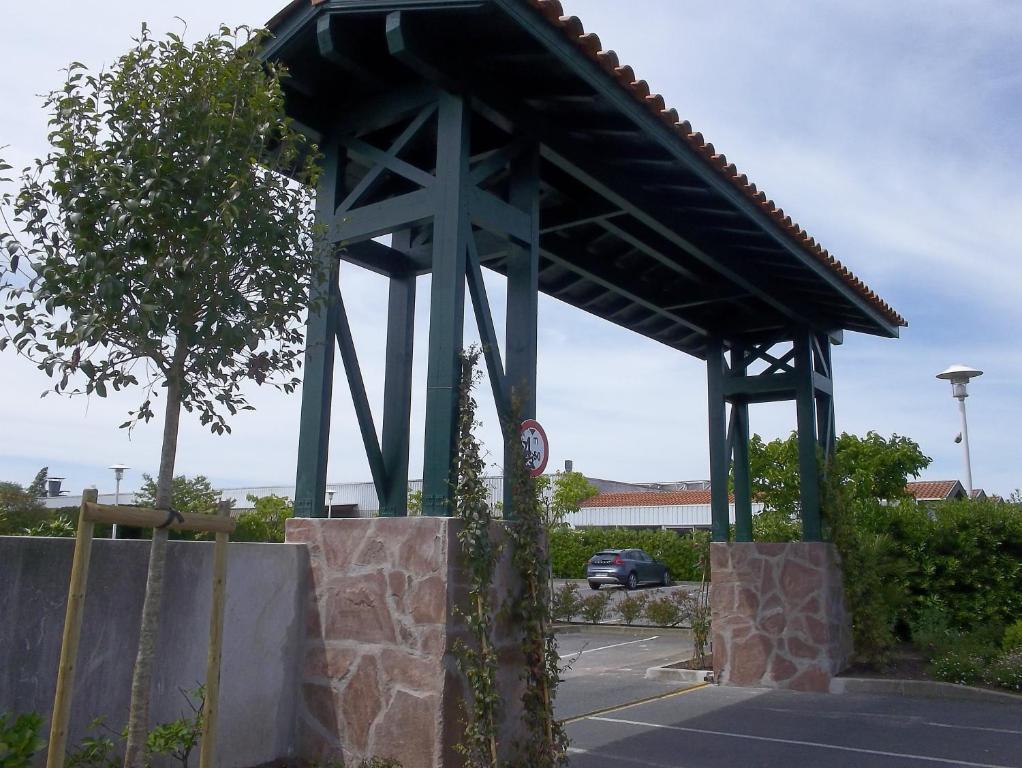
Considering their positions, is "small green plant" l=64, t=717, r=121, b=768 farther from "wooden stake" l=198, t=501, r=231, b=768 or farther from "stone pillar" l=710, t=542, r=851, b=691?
"stone pillar" l=710, t=542, r=851, b=691

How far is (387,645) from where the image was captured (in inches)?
202

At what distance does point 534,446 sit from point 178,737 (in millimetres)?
2610

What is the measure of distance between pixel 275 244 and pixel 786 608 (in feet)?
26.5

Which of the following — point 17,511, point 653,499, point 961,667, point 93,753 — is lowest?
point 961,667

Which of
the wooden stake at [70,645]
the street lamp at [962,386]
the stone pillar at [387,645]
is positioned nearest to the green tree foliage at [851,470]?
the street lamp at [962,386]

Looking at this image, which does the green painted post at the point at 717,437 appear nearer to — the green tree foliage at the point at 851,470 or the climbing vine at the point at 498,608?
the green tree foliage at the point at 851,470

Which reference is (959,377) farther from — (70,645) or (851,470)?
(70,645)

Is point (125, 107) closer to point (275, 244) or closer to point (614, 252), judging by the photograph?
point (275, 244)

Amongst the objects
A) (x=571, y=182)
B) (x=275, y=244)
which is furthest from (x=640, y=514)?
(x=275, y=244)

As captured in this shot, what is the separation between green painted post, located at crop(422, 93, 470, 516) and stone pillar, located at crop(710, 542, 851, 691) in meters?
6.27

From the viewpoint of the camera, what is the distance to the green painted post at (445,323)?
17.3 ft

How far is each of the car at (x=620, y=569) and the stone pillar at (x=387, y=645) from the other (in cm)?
2569

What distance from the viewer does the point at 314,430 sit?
609 centimetres

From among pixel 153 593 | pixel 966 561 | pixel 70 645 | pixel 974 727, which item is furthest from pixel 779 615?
pixel 70 645
